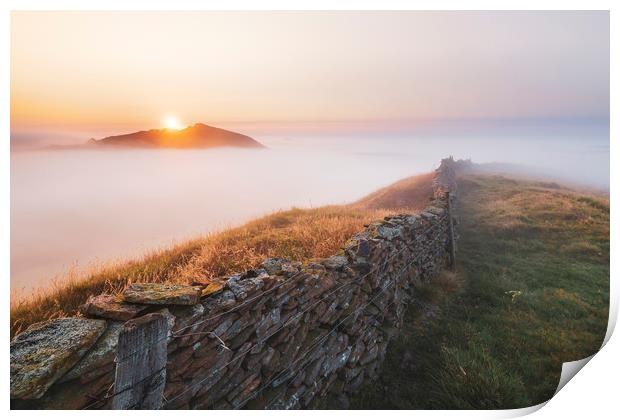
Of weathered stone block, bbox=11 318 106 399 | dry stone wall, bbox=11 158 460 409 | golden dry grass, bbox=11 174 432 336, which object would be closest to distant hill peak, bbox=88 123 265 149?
golden dry grass, bbox=11 174 432 336

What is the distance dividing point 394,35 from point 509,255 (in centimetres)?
626

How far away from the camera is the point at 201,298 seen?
302cm

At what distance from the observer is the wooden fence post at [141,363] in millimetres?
2361

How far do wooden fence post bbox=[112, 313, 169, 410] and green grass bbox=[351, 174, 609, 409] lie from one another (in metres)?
2.51

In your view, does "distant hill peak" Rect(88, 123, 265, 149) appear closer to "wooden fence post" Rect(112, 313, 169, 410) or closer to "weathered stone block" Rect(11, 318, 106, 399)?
"weathered stone block" Rect(11, 318, 106, 399)

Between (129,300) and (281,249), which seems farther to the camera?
(281,249)

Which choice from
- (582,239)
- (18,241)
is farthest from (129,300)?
(582,239)

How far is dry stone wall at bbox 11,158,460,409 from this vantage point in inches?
92.4

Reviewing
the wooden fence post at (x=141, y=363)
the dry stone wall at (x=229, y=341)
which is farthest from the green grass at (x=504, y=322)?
the wooden fence post at (x=141, y=363)

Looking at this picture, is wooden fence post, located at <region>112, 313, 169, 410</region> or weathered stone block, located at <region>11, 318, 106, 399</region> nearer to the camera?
weathered stone block, located at <region>11, 318, 106, 399</region>

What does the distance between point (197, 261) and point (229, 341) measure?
264cm

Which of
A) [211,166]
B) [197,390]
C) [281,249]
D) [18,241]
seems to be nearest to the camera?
[197,390]

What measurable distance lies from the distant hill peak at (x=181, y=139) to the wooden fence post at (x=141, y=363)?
12.4 ft
